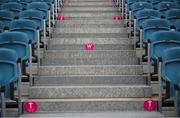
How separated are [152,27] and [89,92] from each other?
1.72 metres

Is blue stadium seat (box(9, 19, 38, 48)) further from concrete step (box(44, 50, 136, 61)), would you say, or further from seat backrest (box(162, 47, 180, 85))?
seat backrest (box(162, 47, 180, 85))

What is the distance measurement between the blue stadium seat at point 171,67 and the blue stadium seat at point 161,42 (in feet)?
1.22

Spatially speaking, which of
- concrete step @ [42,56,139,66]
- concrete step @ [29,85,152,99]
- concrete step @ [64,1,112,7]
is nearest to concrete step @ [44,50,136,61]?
concrete step @ [42,56,139,66]

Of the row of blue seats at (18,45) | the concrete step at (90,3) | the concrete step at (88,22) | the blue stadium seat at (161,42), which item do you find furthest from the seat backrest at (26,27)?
the concrete step at (90,3)

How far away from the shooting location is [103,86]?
4680 mm

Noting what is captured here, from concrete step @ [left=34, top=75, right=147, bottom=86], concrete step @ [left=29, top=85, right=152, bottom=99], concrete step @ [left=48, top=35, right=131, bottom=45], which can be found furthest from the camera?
concrete step @ [left=48, top=35, right=131, bottom=45]

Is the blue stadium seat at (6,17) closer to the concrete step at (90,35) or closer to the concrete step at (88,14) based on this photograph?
the concrete step at (90,35)

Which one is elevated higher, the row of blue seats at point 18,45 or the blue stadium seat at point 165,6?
the blue stadium seat at point 165,6

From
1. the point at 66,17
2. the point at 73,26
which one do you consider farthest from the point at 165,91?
the point at 66,17

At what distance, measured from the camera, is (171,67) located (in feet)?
14.3

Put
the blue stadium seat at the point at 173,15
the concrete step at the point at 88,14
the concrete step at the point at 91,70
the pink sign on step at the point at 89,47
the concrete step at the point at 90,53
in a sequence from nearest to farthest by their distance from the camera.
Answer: the concrete step at the point at 91,70 → the concrete step at the point at 90,53 → the pink sign on step at the point at 89,47 → the blue stadium seat at the point at 173,15 → the concrete step at the point at 88,14

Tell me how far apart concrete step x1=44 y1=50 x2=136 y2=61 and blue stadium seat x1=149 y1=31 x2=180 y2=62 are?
1.75 ft

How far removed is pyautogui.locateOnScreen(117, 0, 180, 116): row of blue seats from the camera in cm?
427

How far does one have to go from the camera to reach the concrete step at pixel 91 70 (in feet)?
17.0
